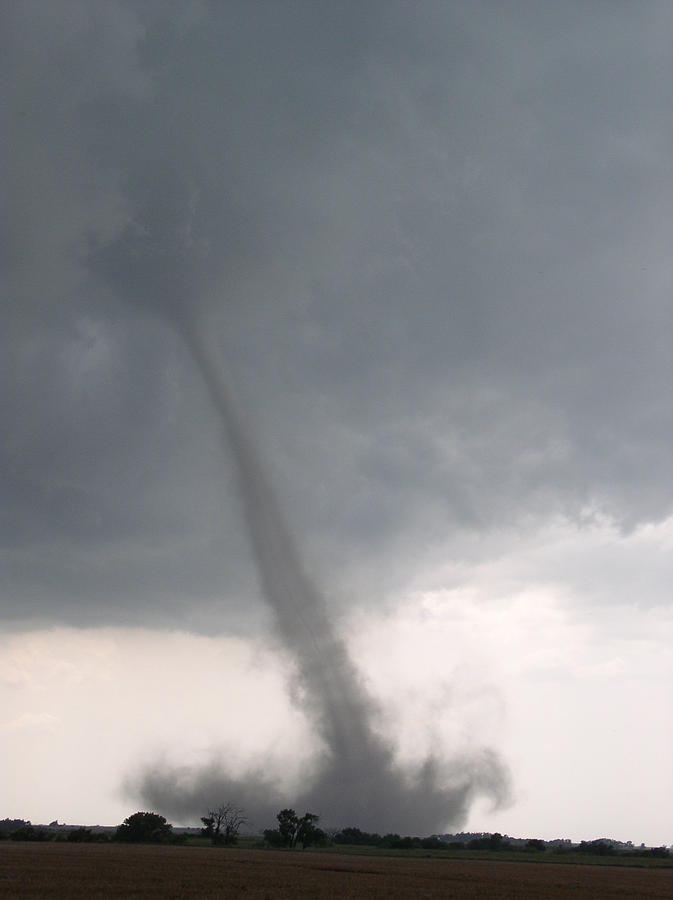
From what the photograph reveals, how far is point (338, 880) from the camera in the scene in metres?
69.6

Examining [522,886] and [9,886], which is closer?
[9,886]

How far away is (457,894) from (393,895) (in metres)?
6.88

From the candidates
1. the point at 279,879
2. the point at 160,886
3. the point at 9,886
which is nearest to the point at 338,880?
the point at 279,879

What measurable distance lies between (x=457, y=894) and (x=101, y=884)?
84.1 ft

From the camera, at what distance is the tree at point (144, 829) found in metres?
193

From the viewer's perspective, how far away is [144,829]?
19350 cm

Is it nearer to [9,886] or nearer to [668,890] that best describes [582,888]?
[668,890]

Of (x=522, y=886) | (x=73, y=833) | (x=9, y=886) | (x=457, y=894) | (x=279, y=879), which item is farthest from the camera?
(x=73, y=833)

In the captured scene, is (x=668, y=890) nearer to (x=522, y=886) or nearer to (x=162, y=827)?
(x=522, y=886)

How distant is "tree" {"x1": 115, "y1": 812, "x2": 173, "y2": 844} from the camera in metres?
193

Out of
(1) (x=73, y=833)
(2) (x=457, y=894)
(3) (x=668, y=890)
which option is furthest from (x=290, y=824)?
(2) (x=457, y=894)

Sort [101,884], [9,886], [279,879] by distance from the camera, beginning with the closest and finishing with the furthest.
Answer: [9,886] < [101,884] < [279,879]

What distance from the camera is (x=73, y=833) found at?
187 m

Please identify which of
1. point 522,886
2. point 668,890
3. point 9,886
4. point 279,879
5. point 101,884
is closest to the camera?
point 9,886
